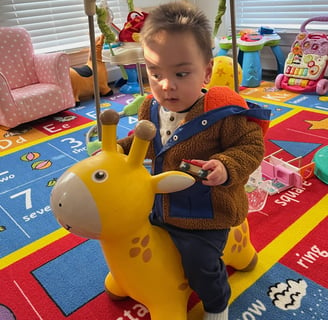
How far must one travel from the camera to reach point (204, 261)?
2.56 feet

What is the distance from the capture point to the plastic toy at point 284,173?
144 cm

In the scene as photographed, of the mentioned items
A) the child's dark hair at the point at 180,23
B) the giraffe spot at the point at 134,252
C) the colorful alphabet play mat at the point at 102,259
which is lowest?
the colorful alphabet play mat at the point at 102,259

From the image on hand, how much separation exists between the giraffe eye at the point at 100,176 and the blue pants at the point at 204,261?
240mm

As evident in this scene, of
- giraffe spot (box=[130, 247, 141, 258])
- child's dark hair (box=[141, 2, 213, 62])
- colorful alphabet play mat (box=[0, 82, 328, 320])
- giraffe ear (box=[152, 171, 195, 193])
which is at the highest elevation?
child's dark hair (box=[141, 2, 213, 62])

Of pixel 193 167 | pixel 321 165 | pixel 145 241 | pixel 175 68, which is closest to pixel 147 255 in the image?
pixel 145 241

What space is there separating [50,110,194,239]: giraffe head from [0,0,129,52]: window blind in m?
2.61

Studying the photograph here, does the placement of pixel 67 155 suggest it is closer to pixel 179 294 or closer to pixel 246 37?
pixel 179 294

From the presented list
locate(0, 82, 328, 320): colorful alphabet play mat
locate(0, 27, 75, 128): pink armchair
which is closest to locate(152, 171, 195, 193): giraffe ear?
locate(0, 82, 328, 320): colorful alphabet play mat

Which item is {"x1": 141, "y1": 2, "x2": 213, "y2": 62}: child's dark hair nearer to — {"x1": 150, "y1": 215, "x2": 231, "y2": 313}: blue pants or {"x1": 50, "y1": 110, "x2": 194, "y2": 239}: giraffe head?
{"x1": 50, "y1": 110, "x2": 194, "y2": 239}: giraffe head

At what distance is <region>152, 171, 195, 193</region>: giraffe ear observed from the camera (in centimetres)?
68

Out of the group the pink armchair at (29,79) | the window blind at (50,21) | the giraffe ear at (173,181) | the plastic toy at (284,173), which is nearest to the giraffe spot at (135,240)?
the giraffe ear at (173,181)

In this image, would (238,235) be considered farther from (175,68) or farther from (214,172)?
(175,68)

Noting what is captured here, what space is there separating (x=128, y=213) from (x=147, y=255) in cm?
15

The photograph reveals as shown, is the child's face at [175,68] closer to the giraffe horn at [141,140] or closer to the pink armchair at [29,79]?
the giraffe horn at [141,140]
